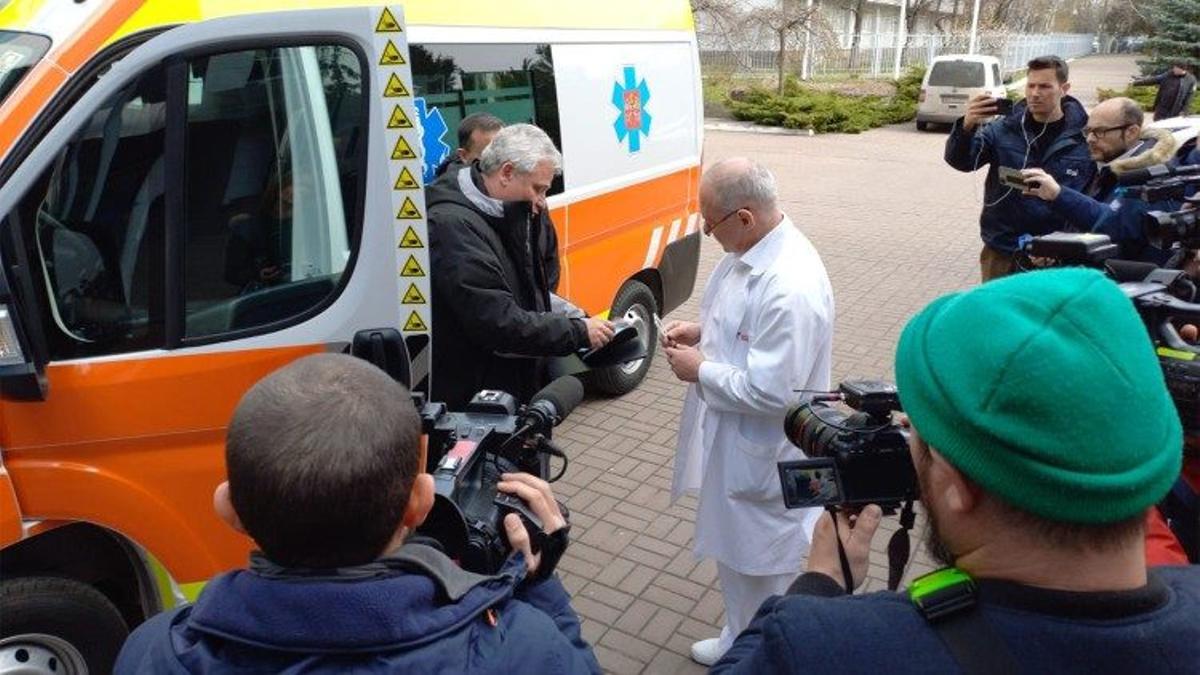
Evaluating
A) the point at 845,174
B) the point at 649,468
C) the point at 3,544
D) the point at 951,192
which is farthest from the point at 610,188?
the point at 845,174

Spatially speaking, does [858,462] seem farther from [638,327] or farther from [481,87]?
[638,327]

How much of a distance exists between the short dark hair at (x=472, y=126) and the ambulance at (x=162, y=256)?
127 cm

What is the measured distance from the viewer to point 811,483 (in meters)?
1.66

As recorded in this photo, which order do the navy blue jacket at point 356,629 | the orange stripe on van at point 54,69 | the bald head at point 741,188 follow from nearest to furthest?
1. the navy blue jacket at point 356,629
2. the orange stripe on van at point 54,69
3. the bald head at point 741,188

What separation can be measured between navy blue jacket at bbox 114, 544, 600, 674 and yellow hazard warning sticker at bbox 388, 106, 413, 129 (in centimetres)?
163

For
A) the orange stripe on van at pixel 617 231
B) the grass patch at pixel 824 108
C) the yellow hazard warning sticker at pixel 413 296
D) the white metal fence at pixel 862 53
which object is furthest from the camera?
the white metal fence at pixel 862 53

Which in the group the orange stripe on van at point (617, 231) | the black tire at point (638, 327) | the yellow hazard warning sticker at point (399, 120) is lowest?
the black tire at point (638, 327)

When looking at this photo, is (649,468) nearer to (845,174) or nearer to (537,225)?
(537,225)

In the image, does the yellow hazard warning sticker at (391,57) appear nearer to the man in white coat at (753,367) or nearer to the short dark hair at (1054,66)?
the man in white coat at (753,367)

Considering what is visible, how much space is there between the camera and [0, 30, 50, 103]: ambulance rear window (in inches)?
93.5

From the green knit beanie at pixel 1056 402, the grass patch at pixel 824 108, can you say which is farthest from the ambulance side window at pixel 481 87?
the grass patch at pixel 824 108

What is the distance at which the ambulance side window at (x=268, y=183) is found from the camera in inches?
98.7

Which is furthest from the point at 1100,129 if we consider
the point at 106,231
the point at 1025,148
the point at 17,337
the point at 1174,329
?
the point at 17,337

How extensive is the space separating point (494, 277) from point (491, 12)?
167 cm
